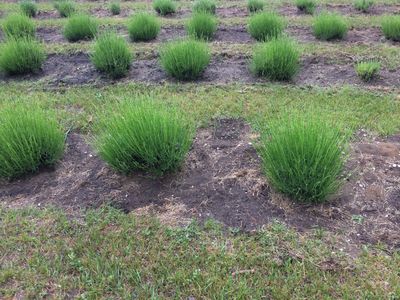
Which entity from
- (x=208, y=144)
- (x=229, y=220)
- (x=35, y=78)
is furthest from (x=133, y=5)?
(x=229, y=220)

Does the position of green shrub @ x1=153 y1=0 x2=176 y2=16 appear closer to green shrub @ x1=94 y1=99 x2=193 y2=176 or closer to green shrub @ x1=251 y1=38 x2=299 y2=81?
green shrub @ x1=251 y1=38 x2=299 y2=81

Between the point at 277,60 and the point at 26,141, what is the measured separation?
318 centimetres

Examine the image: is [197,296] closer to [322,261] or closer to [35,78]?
[322,261]

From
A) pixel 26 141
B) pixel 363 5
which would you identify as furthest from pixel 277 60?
pixel 363 5

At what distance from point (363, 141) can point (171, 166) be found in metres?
1.82

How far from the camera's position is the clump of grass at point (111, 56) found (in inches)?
222

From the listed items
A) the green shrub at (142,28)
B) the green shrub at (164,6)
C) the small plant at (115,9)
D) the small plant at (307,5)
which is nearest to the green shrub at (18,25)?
the green shrub at (142,28)

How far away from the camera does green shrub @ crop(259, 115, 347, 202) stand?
2.99m

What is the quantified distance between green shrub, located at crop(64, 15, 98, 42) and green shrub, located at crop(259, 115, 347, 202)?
5.05 metres

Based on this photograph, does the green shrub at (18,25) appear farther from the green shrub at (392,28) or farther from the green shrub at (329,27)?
the green shrub at (392,28)

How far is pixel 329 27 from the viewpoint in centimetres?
674

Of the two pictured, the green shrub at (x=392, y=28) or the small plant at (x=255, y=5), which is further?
the small plant at (x=255, y=5)

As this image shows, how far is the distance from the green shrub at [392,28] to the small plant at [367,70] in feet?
5.38

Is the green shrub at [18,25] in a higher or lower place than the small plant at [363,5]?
higher
